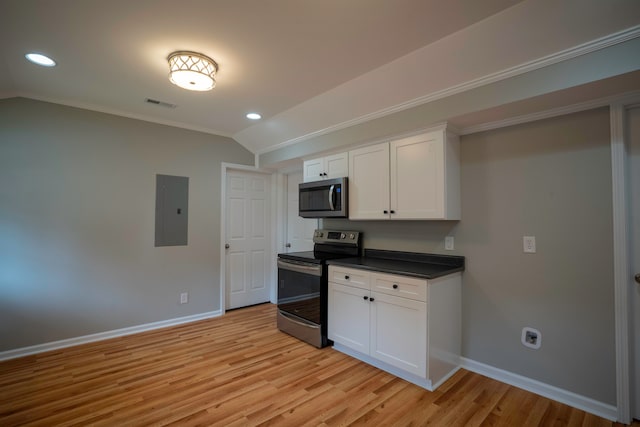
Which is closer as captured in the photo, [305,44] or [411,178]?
[305,44]

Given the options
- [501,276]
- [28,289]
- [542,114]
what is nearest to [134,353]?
[28,289]

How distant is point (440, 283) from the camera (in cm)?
243

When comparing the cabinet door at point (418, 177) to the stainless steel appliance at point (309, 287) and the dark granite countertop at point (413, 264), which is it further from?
the stainless steel appliance at point (309, 287)

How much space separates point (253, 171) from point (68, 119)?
2200 millimetres

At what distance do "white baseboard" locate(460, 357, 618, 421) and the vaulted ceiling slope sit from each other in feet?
7.35

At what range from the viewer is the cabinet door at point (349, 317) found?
2.71m

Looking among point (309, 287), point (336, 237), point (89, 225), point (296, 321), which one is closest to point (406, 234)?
point (336, 237)

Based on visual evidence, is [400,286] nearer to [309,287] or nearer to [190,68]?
[309,287]

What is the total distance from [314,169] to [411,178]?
1.32m

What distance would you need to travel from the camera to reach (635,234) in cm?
193

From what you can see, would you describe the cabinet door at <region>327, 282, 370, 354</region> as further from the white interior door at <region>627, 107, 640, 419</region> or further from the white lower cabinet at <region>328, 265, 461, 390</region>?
the white interior door at <region>627, 107, 640, 419</region>

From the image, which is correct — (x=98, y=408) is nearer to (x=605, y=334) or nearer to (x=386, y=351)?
(x=386, y=351)

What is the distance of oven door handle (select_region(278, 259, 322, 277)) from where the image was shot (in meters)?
3.09

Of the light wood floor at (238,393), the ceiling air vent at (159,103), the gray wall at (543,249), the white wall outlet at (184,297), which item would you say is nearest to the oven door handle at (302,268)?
the light wood floor at (238,393)
